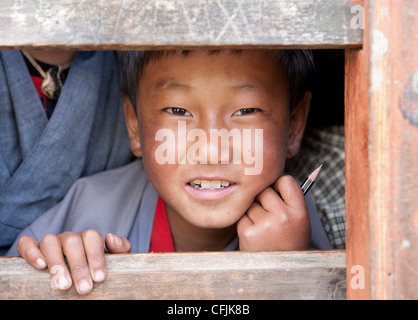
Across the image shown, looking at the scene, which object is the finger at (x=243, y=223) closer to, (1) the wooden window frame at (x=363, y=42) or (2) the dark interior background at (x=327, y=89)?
(1) the wooden window frame at (x=363, y=42)

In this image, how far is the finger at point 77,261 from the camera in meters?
0.79

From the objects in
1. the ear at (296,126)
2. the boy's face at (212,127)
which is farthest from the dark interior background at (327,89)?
the boy's face at (212,127)

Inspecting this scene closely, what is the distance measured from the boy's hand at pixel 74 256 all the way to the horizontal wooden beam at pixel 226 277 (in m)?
0.04

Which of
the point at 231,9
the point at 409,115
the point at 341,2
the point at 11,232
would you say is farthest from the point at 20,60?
the point at 409,115

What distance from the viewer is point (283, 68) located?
1250mm

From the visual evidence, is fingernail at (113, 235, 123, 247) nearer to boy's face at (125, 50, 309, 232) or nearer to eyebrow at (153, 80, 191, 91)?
boy's face at (125, 50, 309, 232)

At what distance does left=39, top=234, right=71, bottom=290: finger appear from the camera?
2.59 feet

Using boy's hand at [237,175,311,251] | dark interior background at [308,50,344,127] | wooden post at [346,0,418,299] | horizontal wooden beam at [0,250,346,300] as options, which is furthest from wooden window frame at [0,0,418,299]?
dark interior background at [308,50,344,127]

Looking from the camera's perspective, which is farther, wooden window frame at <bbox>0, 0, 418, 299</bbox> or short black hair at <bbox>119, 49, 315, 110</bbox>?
short black hair at <bbox>119, 49, 315, 110</bbox>

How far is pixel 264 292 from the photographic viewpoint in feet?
2.48

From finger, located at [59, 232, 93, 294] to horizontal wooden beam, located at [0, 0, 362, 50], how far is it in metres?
0.41

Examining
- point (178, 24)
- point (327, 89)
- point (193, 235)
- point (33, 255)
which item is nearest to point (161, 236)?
point (193, 235)

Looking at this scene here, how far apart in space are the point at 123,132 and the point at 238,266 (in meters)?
1.00

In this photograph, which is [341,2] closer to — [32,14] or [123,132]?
[32,14]
